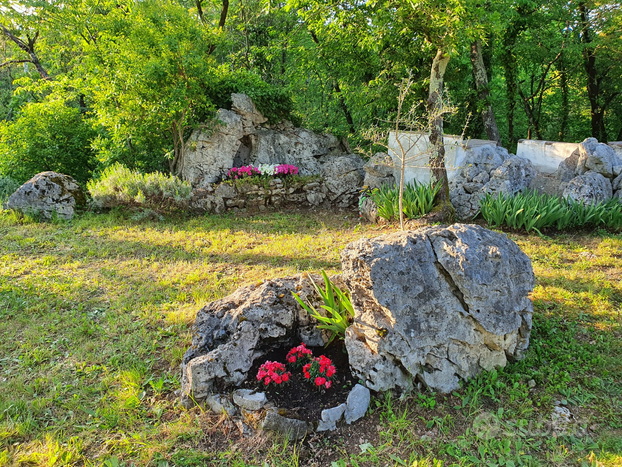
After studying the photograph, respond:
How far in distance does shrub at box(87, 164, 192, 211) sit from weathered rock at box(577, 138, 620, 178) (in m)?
8.00

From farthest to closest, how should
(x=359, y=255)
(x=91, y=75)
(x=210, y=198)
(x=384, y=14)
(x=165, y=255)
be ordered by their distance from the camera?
(x=91, y=75) < (x=210, y=198) < (x=384, y=14) < (x=165, y=255) < (x=359, y=255)

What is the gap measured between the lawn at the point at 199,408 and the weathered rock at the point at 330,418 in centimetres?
6

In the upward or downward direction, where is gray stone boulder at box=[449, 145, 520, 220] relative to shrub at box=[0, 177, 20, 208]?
downward

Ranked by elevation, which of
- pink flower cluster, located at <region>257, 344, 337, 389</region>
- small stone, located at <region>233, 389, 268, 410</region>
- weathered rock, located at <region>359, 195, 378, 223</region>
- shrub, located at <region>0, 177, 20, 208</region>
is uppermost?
shrub, located at <region>0, 177, 20, 208</region>

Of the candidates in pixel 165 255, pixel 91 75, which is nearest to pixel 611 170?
pixel 165 255

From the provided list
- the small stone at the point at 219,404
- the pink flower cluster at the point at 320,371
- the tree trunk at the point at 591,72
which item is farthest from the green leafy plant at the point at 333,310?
the tree trunk at the point at 591,72

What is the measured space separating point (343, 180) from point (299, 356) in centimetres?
652

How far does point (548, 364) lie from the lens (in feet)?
10.8

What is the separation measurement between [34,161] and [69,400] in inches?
359

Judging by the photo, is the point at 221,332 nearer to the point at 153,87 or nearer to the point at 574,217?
the point at 574,217

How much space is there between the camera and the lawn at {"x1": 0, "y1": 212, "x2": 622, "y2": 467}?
261 centimetres

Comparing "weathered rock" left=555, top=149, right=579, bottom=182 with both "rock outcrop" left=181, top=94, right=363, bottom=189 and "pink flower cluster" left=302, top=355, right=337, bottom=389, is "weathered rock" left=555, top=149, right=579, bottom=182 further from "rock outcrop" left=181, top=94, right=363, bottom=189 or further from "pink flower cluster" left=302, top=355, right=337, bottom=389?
"pink flower cluster" left=302, top=355, right=337, bottom=389

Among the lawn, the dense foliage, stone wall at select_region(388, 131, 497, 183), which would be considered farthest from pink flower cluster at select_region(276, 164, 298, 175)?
the lawn

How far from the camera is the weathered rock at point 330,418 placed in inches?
109
